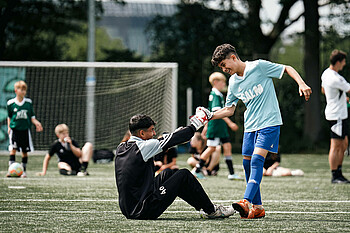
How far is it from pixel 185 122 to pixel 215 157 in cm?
1001

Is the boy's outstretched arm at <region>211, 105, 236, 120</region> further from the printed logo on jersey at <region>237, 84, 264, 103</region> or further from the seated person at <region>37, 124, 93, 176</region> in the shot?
the seated person at <region>37, 124, 93, 176</region>

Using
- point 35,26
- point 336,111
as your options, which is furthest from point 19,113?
point 35,26

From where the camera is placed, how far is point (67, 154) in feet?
38.4

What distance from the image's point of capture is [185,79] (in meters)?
23.8

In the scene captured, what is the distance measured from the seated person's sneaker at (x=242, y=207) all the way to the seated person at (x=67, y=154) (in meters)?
6.03

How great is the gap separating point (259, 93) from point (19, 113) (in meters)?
6.49

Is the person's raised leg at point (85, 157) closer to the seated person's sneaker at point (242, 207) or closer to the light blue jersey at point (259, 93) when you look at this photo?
the light blue jersey at point (259, 93)

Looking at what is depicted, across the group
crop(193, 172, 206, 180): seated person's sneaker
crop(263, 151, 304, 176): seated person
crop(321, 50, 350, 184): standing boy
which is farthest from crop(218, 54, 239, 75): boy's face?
crop(263, 151, 304, 176): seated person

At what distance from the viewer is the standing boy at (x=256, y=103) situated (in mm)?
5910

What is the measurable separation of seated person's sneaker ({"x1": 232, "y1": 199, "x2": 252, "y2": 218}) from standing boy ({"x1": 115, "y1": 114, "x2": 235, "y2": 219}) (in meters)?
0.31

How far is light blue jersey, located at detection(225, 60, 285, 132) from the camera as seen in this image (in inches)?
235

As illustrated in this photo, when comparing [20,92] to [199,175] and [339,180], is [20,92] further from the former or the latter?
[339,180]

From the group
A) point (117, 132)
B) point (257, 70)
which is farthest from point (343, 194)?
point (117, 132)

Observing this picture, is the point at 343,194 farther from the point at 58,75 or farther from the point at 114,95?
the point at 58,75
